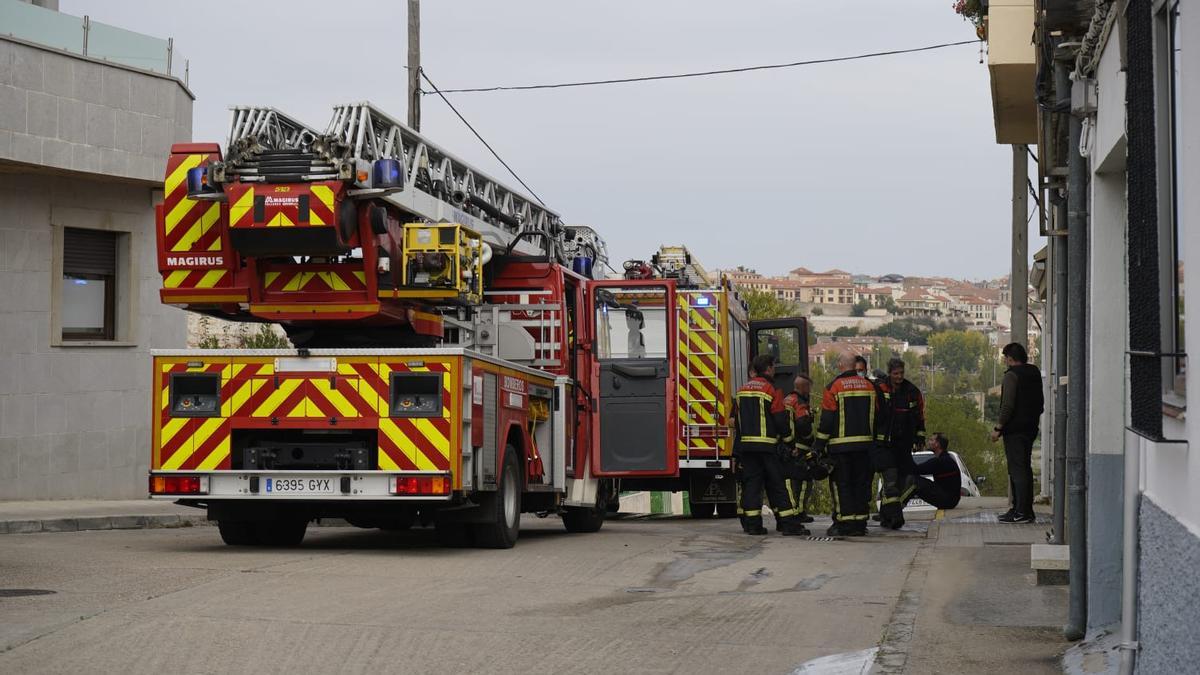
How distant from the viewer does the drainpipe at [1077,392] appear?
7.55 metres

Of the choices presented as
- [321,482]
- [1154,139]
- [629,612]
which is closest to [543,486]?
[321,482]

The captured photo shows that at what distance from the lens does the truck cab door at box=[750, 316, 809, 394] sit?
19875mm

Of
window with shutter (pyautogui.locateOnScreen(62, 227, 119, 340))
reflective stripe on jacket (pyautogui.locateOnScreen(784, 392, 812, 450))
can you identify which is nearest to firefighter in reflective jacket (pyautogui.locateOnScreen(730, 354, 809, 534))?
reflective stripe on jacket (pyautogui.locateOnScreen(784, 392, 812, 450))

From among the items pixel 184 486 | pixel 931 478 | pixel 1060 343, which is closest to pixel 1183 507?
pixel 1060 343

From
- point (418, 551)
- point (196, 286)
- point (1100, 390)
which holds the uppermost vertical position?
point (196, 286)

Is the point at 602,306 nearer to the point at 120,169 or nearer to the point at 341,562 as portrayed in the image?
the point at 341,562

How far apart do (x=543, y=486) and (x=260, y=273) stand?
11.7 ft

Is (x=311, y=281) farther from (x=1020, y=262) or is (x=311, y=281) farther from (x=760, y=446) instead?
(x=1020, y=262)

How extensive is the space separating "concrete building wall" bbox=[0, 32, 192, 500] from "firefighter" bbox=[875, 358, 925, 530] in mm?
9788

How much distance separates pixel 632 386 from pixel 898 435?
2.80 meters

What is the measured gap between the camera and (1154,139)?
17.2 ft

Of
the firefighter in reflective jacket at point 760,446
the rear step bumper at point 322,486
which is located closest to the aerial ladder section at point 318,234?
the rear step bumper at point 322,486

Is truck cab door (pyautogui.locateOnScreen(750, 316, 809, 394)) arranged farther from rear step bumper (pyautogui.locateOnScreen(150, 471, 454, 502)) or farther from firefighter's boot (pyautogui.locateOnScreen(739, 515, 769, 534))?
rear step bumper (pyautogui.locateOnScreen(150, 471, 454, 502))

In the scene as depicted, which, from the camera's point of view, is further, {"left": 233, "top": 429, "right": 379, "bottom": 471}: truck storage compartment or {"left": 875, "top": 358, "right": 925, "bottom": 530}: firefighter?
{"left": 875, "top": 358, "right": 925, "bottom": 530}: firefighter
